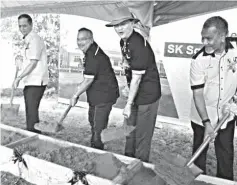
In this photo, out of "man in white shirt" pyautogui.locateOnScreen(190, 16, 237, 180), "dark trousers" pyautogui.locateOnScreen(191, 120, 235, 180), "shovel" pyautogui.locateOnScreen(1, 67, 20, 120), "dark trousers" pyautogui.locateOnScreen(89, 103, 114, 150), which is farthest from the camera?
"shovel" pyautogui.locateOnScreen(1, 67, 20, 120)

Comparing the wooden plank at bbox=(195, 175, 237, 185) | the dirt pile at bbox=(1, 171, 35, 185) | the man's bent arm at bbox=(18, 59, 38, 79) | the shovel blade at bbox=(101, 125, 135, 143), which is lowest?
the dirt pile at bbox=(1, 171, 35, 185)

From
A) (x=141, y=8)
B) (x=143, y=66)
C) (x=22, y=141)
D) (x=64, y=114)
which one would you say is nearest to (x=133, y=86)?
(x=143, y=66)

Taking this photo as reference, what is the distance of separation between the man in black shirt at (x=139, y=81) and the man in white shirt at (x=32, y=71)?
3.53ft

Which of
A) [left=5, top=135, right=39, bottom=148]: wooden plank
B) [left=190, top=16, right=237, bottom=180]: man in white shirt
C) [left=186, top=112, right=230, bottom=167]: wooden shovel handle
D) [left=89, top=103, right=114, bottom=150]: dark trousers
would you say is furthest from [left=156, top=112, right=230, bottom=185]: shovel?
[left=5, top=135, right=39, bottom=148]: wooden plank

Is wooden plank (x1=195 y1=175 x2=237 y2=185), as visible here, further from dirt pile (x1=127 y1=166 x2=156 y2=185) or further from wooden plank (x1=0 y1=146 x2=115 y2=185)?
wooden plank (x1=0 y1=146 x2=115 y2=185)

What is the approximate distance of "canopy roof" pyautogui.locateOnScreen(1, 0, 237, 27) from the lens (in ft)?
8.40

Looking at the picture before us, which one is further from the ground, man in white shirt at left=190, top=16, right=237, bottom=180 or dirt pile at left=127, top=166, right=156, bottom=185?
man in white shirt at left=190, top=16, right=237, bottom=180

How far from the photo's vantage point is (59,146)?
130 inches

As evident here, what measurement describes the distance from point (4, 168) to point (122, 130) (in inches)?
50.6

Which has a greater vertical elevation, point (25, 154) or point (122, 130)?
point (122, 130)

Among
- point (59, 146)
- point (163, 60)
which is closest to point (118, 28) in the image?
point (163, 60)

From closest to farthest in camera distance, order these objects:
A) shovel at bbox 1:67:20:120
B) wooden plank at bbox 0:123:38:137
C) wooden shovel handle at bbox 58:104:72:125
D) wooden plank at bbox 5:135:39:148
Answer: wooden plank at bbox 5:135:39:148 → wooden shovel handle at bbox 58:104:72:125 → wooden plank at bbox 0:123:38:137 → shovel at bbox 1:67:20:120

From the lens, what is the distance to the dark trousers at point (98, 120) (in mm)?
3250

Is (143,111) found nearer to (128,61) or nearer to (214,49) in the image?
(128,61)
